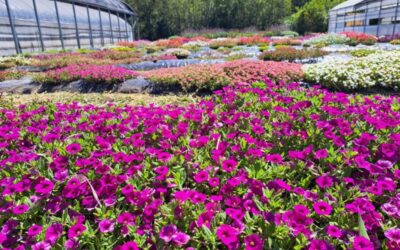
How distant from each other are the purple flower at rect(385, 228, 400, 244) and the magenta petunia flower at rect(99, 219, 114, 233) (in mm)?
1427

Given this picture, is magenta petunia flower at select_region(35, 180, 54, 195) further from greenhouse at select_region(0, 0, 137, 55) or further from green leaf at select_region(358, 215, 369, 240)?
greenhouse at select_region(0, 0, 137, 55)

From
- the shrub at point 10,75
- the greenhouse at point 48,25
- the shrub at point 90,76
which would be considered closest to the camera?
the shrub at point 90,76

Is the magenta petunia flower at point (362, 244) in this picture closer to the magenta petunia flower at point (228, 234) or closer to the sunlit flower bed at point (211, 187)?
the sunlit flower bed at point (211, 187)

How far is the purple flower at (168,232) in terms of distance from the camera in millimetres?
1614

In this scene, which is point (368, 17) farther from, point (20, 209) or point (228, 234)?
point (20, 209)

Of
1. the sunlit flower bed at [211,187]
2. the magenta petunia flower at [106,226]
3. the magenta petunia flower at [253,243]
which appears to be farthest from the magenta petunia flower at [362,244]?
the magenta petunia flower at [106,226]

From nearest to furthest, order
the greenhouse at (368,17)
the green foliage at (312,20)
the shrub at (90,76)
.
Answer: the shrub at (90,76)
the greenhouse at (368,17)
the green foliage at (312,20)

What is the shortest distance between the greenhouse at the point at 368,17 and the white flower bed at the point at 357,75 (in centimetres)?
2098

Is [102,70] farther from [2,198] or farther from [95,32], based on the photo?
[95,32]

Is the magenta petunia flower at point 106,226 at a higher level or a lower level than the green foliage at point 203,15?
lower

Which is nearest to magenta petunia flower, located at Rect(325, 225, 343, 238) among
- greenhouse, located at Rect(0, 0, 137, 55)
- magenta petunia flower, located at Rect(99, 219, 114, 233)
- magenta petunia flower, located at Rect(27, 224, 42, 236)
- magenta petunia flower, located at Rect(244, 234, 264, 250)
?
magenta petunia flower, located at Rect(244, 234, 264, 250)

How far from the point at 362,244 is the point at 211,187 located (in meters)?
1.02

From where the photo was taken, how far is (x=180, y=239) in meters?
1.64

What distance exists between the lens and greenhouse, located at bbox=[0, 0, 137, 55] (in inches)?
719
